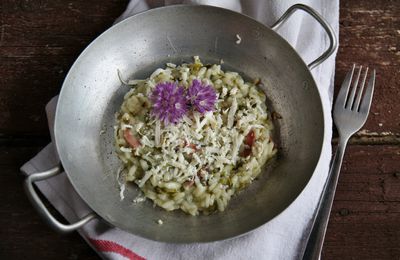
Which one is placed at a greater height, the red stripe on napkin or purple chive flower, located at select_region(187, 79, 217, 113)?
purple chive flower, located at select_region(187, 79, 217, 113)

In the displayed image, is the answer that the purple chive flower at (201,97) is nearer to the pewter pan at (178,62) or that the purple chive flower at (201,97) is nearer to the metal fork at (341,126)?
the pewter pan at (178,62)

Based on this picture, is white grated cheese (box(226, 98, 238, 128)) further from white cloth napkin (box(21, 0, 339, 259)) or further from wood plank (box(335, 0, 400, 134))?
wood plank (box(335, 0, 400, 134))

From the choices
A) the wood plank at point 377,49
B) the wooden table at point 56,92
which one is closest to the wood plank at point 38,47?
the wooden table at point 56,92

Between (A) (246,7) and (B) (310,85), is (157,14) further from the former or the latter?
(B) (310,85)

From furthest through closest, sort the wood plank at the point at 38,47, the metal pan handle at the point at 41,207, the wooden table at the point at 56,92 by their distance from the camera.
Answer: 1. the wood plank at the point at 38,47
2. the wooden table at the point at 56,92
3. the metal pan handle at the point at 41,207

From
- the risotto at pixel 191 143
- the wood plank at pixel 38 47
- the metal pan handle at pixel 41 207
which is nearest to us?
the metal pan handle at pixel 41 207

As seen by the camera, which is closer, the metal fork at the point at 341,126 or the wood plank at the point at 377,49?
the metal fork at the point at 341,126

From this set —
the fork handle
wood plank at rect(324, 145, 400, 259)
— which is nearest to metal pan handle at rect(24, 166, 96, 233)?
the fork handle
